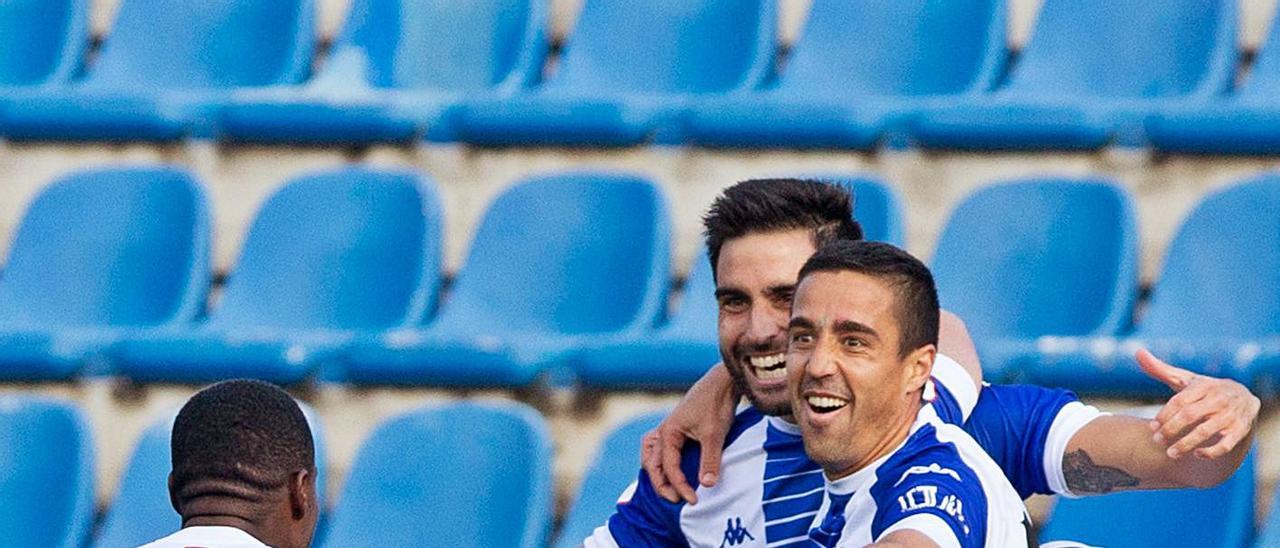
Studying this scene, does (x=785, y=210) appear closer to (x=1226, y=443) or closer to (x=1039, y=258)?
(x=1226, y=443)

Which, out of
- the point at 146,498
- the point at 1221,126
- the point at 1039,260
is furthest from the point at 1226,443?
the point at 146,498

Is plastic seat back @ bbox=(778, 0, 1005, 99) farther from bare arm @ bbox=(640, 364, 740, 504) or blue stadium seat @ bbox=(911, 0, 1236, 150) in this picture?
bare arm @ bbox=(640, 364, 740, 504)

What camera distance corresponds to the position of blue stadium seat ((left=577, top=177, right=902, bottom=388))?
4.43 metres

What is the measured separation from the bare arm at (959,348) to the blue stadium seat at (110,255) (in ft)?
7.42

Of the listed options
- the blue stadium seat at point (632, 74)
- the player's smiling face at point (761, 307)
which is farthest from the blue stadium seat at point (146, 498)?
the player's smiling face at point (761, 307)

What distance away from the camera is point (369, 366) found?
4684mm

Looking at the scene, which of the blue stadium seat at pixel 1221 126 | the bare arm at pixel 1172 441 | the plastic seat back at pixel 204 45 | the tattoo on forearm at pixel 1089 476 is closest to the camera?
the bare arm at pixel 1172 441

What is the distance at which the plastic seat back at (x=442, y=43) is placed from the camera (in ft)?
18.3

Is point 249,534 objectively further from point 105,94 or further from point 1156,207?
point 105,94

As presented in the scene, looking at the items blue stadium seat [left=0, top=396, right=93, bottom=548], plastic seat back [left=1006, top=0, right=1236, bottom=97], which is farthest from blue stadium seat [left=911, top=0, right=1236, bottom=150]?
blue stadium seat [left=0, top=396, right=93, bottom=548]

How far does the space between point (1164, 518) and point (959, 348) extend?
0.69 meters

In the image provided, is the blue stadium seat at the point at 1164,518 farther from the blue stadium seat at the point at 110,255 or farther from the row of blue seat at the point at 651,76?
the blue stadium seat at the point at 110,255

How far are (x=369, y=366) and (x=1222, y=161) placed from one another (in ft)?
5.94

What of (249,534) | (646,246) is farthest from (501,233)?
(249,534)
